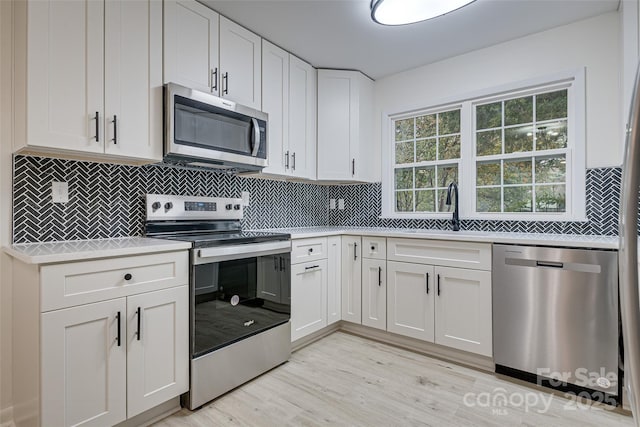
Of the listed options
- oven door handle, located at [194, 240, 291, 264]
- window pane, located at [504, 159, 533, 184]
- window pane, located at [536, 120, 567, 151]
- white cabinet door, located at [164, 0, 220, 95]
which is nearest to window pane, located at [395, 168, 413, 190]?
window pane, located at [504, 159, 533, 184]

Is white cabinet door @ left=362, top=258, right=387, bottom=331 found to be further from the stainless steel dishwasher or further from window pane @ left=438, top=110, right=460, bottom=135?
window pane @ left=438, top=110, right=460, bottom=135

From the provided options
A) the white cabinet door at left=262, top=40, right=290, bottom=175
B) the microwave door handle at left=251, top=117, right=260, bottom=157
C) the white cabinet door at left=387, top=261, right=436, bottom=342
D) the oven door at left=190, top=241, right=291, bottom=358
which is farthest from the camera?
the white cabinet door at left=262, top=40, right=290, bottom=175

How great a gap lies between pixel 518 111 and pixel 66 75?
3.10 metres

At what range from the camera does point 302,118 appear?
120 inches

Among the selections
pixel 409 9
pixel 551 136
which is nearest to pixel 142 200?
pixel 409 9

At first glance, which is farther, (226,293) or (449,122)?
(449,122)

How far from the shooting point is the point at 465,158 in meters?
3.03

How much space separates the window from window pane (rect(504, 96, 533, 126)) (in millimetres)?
405

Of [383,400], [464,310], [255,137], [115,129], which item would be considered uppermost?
[255,137]

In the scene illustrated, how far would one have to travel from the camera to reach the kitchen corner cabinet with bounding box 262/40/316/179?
272 cm

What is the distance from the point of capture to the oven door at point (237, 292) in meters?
1.89

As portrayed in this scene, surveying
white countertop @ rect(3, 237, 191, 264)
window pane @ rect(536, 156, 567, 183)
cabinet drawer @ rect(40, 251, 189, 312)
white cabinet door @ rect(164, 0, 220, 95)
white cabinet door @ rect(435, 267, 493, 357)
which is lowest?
white cabinet door @ rect(435, 267, 493, 357)

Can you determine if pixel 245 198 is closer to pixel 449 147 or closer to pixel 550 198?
pixel 449 147

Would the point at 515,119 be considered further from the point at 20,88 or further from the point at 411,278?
the point at 20,88
